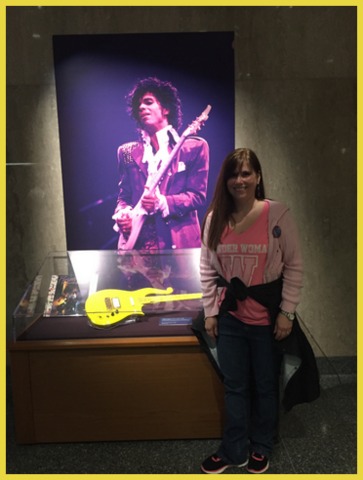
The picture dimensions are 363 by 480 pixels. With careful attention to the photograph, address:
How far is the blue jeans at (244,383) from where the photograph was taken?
182 centimetres

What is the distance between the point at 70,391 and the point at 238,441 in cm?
78

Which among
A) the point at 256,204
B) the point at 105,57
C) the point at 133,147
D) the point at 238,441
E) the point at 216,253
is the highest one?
the point at 105,57

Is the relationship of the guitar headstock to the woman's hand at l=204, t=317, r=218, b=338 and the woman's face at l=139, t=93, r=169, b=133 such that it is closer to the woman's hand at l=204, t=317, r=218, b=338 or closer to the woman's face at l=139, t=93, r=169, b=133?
the woman's face at l=139, t=93, r=169, b=133

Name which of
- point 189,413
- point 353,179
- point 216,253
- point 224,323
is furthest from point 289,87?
point 189,413

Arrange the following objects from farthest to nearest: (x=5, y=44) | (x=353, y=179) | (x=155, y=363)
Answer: (x=353, y=179)
(x=5, y=44)
(x=155, y=363)

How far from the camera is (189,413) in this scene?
2.03 metres

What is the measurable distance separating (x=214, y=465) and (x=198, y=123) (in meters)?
1.71

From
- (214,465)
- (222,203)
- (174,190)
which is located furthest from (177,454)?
(174,190)

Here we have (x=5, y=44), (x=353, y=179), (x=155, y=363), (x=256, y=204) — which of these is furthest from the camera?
(x=353, y=179)

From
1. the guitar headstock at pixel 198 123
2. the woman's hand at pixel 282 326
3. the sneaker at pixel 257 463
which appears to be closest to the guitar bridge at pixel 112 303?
the woman's hand at pixel 282 326

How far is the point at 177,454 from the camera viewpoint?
6.47ft

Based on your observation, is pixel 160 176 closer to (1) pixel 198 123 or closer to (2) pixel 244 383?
(1) pixel 198 123

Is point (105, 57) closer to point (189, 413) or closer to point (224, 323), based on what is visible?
point (224, 323)

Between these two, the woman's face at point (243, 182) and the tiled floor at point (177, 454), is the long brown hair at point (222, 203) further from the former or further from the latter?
the tiled floor at point (177, 454)
